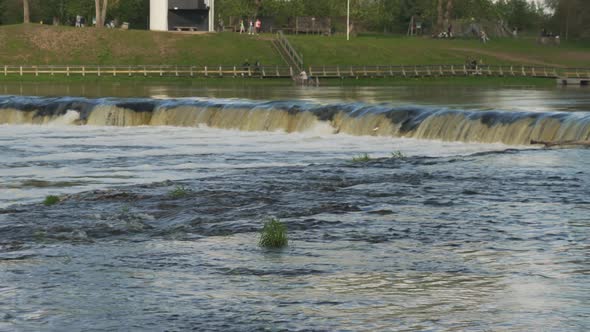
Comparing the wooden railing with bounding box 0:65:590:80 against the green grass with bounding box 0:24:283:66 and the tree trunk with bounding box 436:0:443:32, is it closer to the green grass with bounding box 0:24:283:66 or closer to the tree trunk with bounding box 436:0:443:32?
the green grass with bounding box 0:24:283:66

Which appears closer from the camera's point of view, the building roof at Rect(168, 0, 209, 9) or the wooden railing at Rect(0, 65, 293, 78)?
the wooden railing at Rect(0, 65, 293, 78)

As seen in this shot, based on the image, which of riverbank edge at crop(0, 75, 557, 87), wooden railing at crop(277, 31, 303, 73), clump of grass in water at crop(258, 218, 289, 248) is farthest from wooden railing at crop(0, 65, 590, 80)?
clump of grass in water at crop(258, 218, 289, 248)

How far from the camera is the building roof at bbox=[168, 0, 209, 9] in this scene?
11619 cm

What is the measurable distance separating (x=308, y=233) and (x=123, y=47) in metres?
88.5

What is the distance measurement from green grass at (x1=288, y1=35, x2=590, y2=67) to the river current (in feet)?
216

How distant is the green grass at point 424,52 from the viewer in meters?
108

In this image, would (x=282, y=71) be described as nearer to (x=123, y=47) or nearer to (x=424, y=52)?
(x=123, y=47)

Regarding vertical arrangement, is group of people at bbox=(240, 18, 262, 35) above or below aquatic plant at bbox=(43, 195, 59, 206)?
above

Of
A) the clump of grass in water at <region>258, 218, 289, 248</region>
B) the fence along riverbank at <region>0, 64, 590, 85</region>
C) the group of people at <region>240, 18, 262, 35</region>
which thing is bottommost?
the fence along riverbank at <region>0, 64, 590, 85</region>

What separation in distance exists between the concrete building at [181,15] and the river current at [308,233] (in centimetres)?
7535

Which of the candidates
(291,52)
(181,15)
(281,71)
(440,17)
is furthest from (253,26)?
(281,71)

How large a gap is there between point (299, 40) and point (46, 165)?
81.4m

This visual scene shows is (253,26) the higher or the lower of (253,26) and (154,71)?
the higher

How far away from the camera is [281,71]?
3755 inches
